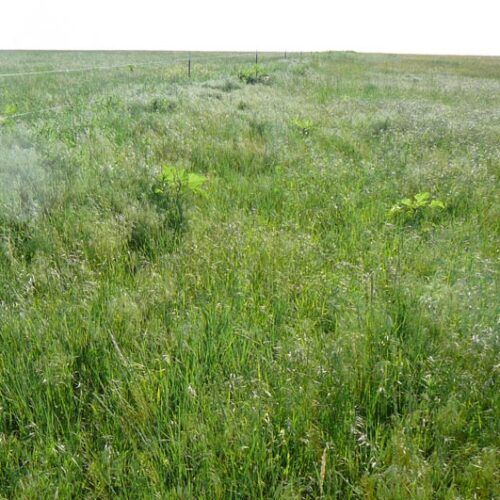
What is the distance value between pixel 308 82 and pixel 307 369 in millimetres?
17396

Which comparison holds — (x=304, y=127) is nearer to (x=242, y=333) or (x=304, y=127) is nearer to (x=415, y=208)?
(x=415, y=208)

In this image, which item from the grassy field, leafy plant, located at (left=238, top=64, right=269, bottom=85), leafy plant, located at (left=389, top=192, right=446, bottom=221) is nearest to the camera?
the grassy field

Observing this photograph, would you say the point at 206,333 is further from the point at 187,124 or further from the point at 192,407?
the point at 187,124

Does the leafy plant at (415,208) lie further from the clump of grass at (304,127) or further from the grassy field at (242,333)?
the clump of grass at (304,127)

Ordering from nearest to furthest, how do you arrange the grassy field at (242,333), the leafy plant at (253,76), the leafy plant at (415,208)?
1. the grassy field at (242,333)
2. the leafy plant at (415,208)
3. the leafy plant at (253,76)

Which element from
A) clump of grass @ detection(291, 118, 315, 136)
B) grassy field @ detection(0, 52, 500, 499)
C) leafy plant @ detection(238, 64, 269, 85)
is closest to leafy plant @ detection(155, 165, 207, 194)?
grassy field @ detection(0, 52, 500, 499)

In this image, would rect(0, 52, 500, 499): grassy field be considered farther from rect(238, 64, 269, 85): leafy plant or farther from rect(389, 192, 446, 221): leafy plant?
rect(238, 64, 269, 85): leafy plant

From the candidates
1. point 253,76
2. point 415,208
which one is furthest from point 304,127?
point 253,76

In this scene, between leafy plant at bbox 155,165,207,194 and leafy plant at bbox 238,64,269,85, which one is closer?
leafy plant at bbox 155,165,207,194

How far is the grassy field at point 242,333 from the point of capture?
5.42 ft

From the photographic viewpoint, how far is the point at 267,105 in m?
10.6

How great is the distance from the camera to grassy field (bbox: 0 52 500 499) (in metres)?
1.65

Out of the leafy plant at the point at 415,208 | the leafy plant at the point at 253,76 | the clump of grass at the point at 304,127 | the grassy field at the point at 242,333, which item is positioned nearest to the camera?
the grassy field at the point at 242,333

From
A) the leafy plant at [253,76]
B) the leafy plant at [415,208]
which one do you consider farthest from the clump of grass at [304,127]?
the leafy plant at [253,76]
